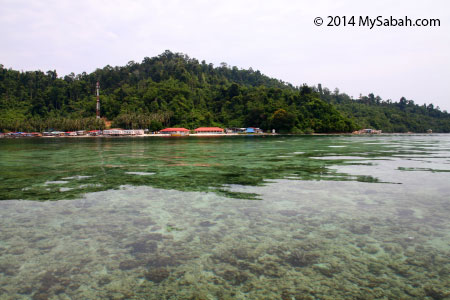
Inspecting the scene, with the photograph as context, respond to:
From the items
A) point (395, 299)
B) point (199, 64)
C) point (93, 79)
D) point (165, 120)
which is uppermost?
point (199, 64)

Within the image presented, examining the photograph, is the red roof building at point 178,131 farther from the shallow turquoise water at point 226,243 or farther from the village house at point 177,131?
the shallow turquoise water at point 226,243

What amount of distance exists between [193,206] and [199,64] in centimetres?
19479

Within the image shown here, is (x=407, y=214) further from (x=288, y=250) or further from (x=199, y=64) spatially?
(x=199, y=64)

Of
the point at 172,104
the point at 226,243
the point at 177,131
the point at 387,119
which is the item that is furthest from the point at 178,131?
the point at 387,119

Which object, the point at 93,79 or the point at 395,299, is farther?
the point at 93,79

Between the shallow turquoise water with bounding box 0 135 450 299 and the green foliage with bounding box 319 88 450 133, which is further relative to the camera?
the green foliage with bounding box 319 88 450 133

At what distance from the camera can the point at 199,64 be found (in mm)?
193250

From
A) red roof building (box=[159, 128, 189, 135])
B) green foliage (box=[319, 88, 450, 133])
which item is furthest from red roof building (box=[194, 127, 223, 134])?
green foliage (box=[319, 88, 450, 133])

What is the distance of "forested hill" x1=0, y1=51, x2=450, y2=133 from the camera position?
413ft

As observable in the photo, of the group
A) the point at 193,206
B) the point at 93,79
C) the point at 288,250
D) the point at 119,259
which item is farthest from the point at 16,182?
the point at 93,79

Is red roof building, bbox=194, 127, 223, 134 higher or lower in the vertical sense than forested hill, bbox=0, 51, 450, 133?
lower

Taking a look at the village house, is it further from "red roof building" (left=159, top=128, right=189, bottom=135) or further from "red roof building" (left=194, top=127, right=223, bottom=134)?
"red roof building" (left=194, top=127, right=223, bottom=134)

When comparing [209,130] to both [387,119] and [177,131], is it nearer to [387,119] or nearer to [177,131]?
[177,131]

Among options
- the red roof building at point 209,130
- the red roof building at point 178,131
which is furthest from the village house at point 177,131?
the red roof building at point 209,130
